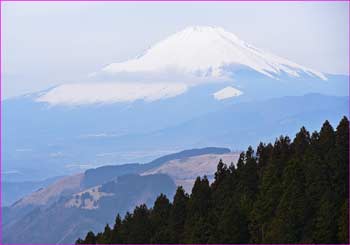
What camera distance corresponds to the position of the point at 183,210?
36.2 m

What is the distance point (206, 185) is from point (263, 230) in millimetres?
5015

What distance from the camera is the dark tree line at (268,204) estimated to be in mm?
30375

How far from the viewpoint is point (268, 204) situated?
108ft

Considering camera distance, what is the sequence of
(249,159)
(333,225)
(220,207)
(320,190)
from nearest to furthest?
(333,225) < (320,190) < (220,207) < (249,159)

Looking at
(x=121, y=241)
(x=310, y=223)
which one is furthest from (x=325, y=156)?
(x=121, y=241)

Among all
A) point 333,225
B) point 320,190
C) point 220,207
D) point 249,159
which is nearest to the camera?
point 333,225

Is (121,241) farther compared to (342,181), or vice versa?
(121,241)

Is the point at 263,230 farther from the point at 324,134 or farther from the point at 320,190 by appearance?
the point at 324,134

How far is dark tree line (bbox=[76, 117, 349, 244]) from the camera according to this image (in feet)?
99.7

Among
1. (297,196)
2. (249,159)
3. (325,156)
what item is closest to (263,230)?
(297,196)

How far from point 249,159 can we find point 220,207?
3.72 meters

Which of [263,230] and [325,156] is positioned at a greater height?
[325,156]

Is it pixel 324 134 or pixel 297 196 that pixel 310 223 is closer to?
pixel 297 196

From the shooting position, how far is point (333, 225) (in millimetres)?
29484
